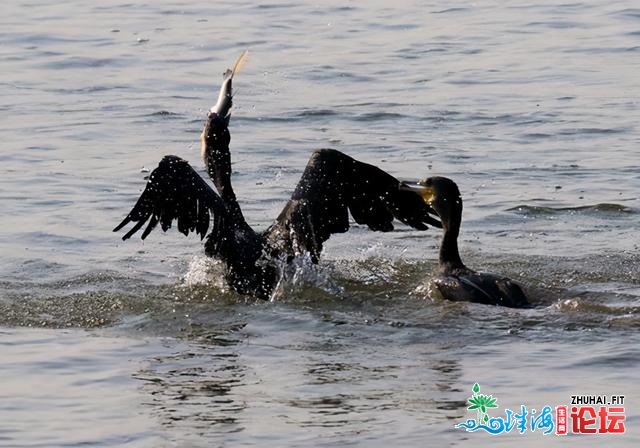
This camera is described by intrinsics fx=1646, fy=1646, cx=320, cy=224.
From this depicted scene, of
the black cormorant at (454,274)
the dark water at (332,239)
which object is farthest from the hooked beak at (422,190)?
the dark water at (332,239)

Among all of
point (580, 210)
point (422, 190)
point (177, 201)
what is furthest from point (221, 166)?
point (580, 210)

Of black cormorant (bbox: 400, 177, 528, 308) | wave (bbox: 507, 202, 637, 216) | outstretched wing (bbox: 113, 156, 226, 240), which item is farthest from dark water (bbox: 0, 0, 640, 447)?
outstretched wing (bbox: 113, 156, 226, 240)

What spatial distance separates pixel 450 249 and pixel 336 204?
837 mm

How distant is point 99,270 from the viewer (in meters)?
10.9

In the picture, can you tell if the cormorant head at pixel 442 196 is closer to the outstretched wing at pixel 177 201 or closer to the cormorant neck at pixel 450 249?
the cormorant neck at pixel 450 249

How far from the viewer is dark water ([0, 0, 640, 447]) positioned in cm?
801

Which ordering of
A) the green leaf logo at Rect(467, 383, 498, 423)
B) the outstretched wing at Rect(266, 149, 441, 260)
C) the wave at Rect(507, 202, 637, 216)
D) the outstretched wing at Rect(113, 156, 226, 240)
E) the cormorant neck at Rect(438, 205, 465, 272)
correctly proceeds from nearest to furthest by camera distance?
the green leaf logo at Rect(467, 383, 498, 423)
the outstretched wing at Rect(113, 156, 226, 240)
the cormorant neck at Rect(438, 205, 465, 272)
the outstretched wing at Rect(266, 149, 441, 260)
the wave at Rect(507, 202, 637, 216)

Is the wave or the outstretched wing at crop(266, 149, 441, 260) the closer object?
the outstretched wing at crop(266, 149, 441, 260)

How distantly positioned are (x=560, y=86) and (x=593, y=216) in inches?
171

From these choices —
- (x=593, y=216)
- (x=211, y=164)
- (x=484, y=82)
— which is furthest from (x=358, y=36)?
(x=211, y=164)

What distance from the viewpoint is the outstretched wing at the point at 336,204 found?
10.4 meters

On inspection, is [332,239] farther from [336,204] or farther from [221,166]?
[221,166]

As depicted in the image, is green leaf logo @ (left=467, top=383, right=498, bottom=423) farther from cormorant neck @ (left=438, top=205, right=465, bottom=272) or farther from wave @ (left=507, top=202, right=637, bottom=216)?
wave @ (left=507, top=202, right=637, bottom=216)

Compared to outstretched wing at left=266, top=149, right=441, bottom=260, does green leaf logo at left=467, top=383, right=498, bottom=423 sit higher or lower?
lower
